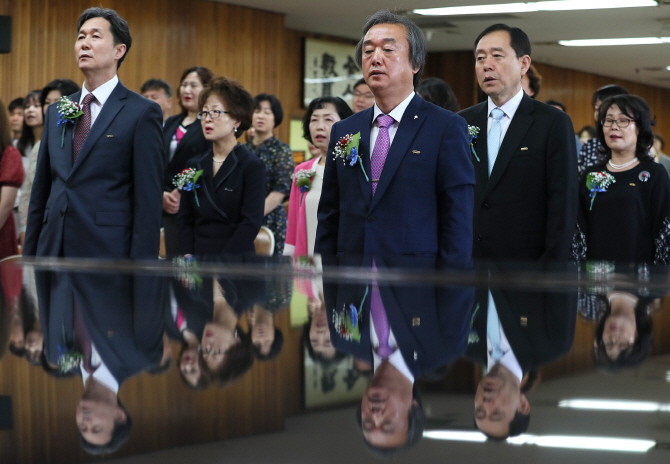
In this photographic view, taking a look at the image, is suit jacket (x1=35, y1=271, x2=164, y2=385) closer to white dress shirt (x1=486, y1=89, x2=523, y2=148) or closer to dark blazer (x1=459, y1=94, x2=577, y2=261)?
dark blazer (x1=459, y1=94, x2=577, y2=261)

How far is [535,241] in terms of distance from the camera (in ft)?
8.58

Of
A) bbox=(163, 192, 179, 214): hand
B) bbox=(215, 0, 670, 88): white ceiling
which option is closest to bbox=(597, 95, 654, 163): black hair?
bbox=(163, 192, 179, 214): hand

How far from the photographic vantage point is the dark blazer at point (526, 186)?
101 inches

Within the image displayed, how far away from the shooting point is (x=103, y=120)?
8.41 feet

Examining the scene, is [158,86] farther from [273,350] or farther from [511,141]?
[273,350]

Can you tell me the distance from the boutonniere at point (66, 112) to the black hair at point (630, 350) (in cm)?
233

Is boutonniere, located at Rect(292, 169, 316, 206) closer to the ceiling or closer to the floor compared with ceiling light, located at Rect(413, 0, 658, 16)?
closer to the floor

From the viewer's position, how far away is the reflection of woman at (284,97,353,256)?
3.67m

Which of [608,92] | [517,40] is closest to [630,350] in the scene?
[517,40]

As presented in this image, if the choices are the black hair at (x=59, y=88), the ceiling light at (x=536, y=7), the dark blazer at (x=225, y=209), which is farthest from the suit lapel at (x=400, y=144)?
the ceiling light at (x=536, y=7)

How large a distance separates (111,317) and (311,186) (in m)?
→ 3.23

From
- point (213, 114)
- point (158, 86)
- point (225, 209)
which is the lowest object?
point (225, 209)

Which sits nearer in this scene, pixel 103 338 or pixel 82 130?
pixel 103 338

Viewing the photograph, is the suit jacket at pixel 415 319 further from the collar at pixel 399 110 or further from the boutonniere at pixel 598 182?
the boutonniere at pixel 598 182
